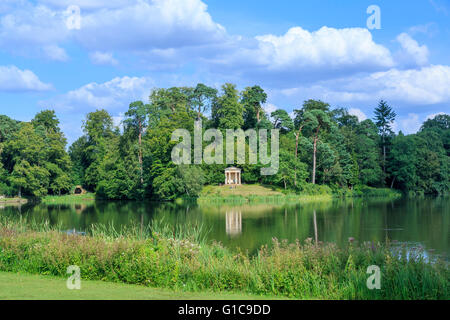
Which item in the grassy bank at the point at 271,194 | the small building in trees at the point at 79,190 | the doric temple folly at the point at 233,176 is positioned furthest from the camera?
the small building in trees at the point at 79,190

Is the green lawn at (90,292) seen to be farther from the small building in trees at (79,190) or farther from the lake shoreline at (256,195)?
the small building in trees at (79,190)

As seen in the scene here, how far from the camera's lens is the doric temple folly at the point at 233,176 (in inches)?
1978

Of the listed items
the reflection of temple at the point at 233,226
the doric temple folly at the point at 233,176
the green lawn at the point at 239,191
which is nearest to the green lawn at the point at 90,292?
the reflection of temple at the point at 233,226

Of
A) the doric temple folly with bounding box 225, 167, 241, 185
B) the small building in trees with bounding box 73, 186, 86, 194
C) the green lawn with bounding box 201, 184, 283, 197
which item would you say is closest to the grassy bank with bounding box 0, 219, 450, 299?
the green lawn with bounding box 201, 184, 283, 197

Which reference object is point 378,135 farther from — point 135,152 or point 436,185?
point 135,152

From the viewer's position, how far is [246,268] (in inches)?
326

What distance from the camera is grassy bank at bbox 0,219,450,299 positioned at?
24.5ft

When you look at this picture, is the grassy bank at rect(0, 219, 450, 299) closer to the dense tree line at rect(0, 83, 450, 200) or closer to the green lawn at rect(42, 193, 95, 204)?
the dense tree line at rect(0, 83, 450, 200)

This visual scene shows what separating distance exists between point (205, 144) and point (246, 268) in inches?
Answer: 1660

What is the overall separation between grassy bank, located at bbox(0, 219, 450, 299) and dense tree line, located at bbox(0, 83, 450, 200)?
3426cm

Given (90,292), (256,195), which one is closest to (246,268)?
(90,292)

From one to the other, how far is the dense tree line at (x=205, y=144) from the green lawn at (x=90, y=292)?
35.8 meters
